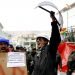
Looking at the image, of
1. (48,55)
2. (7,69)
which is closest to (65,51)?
(48,55)

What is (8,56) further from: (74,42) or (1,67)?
(74,42)

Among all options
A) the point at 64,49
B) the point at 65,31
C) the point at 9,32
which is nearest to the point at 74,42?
the point at 64,49

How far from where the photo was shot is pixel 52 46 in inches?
195

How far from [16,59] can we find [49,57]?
690 millimetres

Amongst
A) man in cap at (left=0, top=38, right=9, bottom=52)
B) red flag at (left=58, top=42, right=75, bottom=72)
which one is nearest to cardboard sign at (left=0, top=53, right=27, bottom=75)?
man in cap at (left=0, top=38, right=9, bottom=52)

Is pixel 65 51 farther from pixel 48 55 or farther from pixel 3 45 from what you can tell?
pixel 3 45

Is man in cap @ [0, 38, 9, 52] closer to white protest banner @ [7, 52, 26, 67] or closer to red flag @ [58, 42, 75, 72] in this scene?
white protest banner @ [7, 52, 26, 67]

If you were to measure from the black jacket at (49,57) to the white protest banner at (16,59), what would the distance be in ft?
1.89

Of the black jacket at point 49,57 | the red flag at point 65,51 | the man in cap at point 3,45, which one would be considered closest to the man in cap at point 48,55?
the black jacket at point 49,57

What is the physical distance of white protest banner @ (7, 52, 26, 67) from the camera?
4.37 meters

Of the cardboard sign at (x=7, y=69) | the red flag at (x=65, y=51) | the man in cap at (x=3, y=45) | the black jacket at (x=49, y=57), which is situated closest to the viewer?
the cardboard sign at (x=7, y=69)

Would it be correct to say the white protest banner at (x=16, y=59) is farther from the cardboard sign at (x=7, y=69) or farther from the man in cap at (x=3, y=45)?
the man in cap at (x=3, y=45)

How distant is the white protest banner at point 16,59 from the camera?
437 cm

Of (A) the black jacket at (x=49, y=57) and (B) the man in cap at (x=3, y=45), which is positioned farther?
(A) the black jacket at (x=49, y=57)
